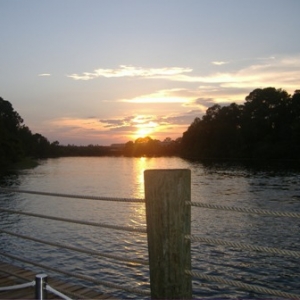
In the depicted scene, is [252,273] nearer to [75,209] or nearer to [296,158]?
[75,209]

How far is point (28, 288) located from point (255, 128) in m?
92.8

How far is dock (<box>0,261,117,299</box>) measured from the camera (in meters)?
4.11

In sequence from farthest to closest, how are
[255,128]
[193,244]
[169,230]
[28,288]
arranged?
[255,128] → [193,244] → [28,288] → [169,230]

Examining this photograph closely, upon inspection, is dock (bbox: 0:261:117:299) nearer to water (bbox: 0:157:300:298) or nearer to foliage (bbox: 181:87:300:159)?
water (bbox: 0:157:300:298)

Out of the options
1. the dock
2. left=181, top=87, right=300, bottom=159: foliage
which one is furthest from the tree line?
the dock

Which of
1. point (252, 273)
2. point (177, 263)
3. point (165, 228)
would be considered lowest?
point (252, 273)

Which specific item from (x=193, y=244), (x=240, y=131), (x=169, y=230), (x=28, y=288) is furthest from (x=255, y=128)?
(x=169, y=230)

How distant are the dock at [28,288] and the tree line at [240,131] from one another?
67.9m

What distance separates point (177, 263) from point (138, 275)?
10.6m

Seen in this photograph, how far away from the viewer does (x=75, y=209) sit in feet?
89.4

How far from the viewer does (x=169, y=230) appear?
3.12 m

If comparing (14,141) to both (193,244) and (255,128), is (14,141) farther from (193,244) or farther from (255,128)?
(193,244)

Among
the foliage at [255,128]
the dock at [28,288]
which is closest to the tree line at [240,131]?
the foliage at [255,128]

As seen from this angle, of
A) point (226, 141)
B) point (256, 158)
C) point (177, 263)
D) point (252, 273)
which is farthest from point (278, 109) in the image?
point (177, 263)
